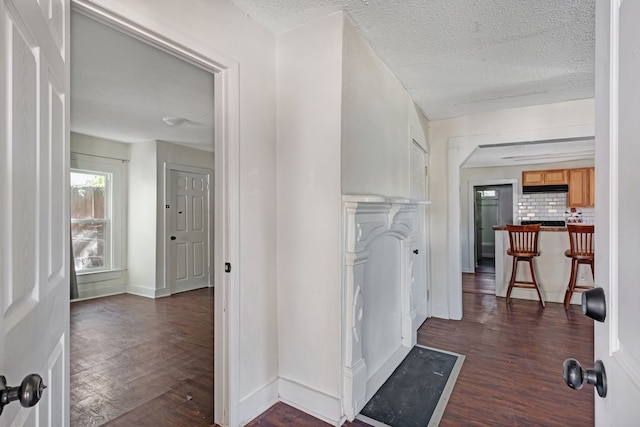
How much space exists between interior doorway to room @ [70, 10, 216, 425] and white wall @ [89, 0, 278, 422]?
32 centimetres

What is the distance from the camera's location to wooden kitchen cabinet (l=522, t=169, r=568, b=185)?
20.6 feet

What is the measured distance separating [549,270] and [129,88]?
5473mm

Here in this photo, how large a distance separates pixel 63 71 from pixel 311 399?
6.43ft

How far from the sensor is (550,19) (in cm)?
198

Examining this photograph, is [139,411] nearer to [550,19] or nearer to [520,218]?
[550,19]

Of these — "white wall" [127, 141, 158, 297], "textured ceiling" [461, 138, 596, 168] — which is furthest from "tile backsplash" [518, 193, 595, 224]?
"white wall" [127, 141, 158, 297]

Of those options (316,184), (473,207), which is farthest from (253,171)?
(473,207)

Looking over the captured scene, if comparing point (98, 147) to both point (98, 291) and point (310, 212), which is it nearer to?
point (98, 291)

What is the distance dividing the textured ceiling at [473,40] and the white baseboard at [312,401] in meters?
2.20

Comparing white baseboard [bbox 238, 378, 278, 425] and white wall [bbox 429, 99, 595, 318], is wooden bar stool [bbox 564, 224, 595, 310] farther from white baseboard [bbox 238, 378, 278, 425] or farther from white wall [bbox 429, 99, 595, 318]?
white baseboard [bbox 238, 378, 278, 425]

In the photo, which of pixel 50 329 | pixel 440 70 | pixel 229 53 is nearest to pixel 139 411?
pixel 50 329

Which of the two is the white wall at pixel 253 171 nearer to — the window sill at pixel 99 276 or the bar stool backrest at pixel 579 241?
the bar stool backrest at pixel 579 241

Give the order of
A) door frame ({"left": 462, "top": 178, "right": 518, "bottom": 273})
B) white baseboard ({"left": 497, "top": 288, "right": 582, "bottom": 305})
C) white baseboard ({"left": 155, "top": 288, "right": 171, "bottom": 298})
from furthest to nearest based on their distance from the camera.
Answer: door frame ({"left": 462, "top": 178, "right": 518, "bottom": 273})
white baseboard ({"left": 155, "top": 288, "right": 171, "bottom": 298})
white baseboard ({"left": 497, "top": 288, "right": 582, "bottom": 305})

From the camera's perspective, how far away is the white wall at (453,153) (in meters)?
3.53
